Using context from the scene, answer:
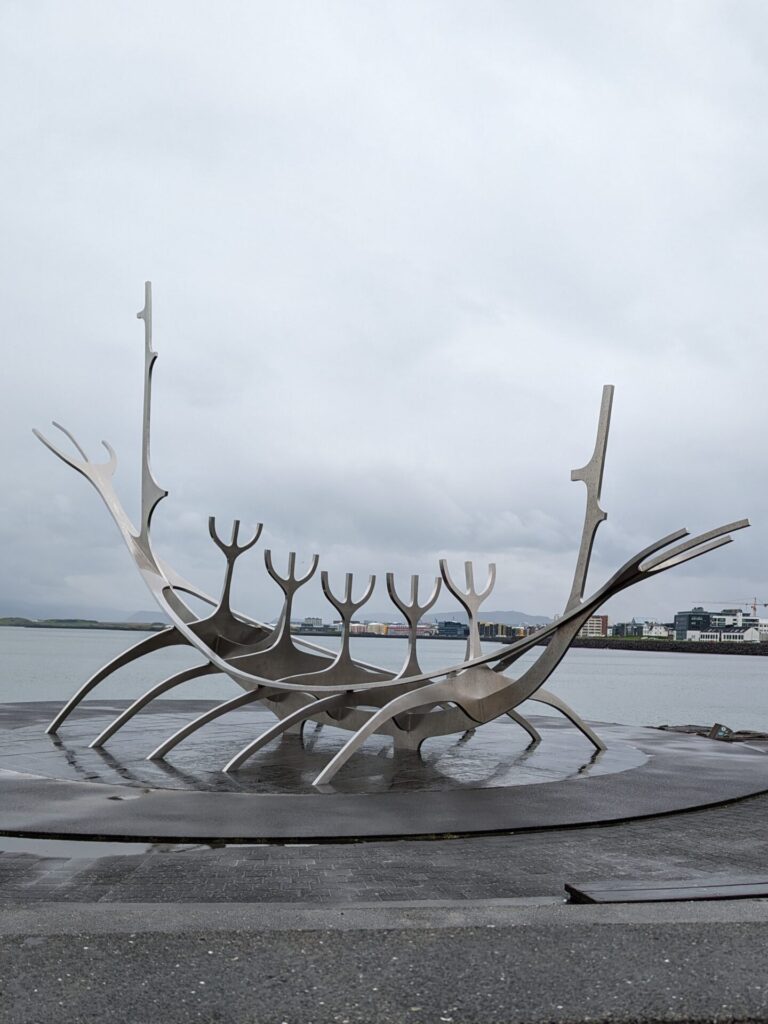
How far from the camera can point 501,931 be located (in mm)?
4703

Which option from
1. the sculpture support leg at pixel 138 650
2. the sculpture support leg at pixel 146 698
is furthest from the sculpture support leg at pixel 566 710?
the sculpture support leg at pixel 138 650

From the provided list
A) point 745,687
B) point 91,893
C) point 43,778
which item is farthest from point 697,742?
point 745,687

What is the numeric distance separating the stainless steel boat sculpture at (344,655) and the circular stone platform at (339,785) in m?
0.54

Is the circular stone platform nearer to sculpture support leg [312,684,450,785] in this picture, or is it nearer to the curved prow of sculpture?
sculpture support leg [312,684,450,785]

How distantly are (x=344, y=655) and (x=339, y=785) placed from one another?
10.7 ft

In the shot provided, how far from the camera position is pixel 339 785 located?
11.9 metres

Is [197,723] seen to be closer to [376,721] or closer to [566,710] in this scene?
[376,721]

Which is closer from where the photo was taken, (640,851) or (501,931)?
(501,931)

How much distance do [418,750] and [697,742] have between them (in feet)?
19.5

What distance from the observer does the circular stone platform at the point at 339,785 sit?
926cm

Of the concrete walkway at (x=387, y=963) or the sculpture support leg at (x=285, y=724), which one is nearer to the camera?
the concrete walkway at (x=387, y=963)

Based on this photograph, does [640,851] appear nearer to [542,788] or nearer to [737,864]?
[737,864]

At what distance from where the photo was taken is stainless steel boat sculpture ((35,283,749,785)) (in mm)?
12680

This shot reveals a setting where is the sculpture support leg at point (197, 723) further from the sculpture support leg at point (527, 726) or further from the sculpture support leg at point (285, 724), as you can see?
the sculpture support leg at point (527, 726)
